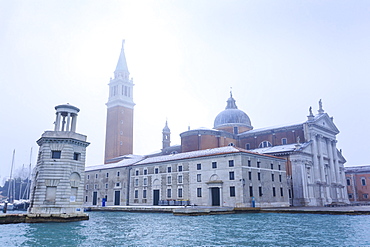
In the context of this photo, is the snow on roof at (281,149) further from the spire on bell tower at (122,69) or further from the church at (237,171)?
the spire on bell tower at (122,69)

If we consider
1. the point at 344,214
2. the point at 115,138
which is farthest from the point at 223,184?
the point at 115,138

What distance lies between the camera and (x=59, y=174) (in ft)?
83.6

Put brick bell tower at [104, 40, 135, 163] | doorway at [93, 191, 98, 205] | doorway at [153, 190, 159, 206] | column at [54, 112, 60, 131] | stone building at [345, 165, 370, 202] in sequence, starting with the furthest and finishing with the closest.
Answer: brick bell tower at [104, 40, 135, 163], stone building at [345, 165, 370, 202], doorway at [93, 191, 98, 205], doorway at [153, 190, 159, 206], column at [54, 112, 60, 131]

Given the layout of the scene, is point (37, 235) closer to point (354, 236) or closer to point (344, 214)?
point (354, 236)

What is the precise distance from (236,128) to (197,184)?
24.1 m

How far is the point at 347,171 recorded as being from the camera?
68.2 meters

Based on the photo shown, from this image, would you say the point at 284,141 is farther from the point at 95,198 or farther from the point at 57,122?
the point at 57,122

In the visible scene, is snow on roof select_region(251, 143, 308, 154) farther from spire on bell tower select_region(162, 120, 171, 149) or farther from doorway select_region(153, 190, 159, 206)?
spire on bell tower select_region(162, 120, 171, 149)

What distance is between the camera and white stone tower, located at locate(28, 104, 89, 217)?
25.0 meters

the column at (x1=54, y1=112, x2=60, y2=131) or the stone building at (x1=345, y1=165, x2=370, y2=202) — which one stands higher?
the column at (x1=54, y1=112, x2=60, y2=131)

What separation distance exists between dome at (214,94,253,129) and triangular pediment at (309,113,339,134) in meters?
14.1

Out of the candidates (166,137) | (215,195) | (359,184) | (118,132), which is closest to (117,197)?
(215,195)

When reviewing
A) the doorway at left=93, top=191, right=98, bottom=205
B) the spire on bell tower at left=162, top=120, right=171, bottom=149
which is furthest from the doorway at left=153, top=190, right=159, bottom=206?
the spire on bell tower at left=162, top=120, right=171, bottom=149

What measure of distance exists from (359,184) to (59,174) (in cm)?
5927
